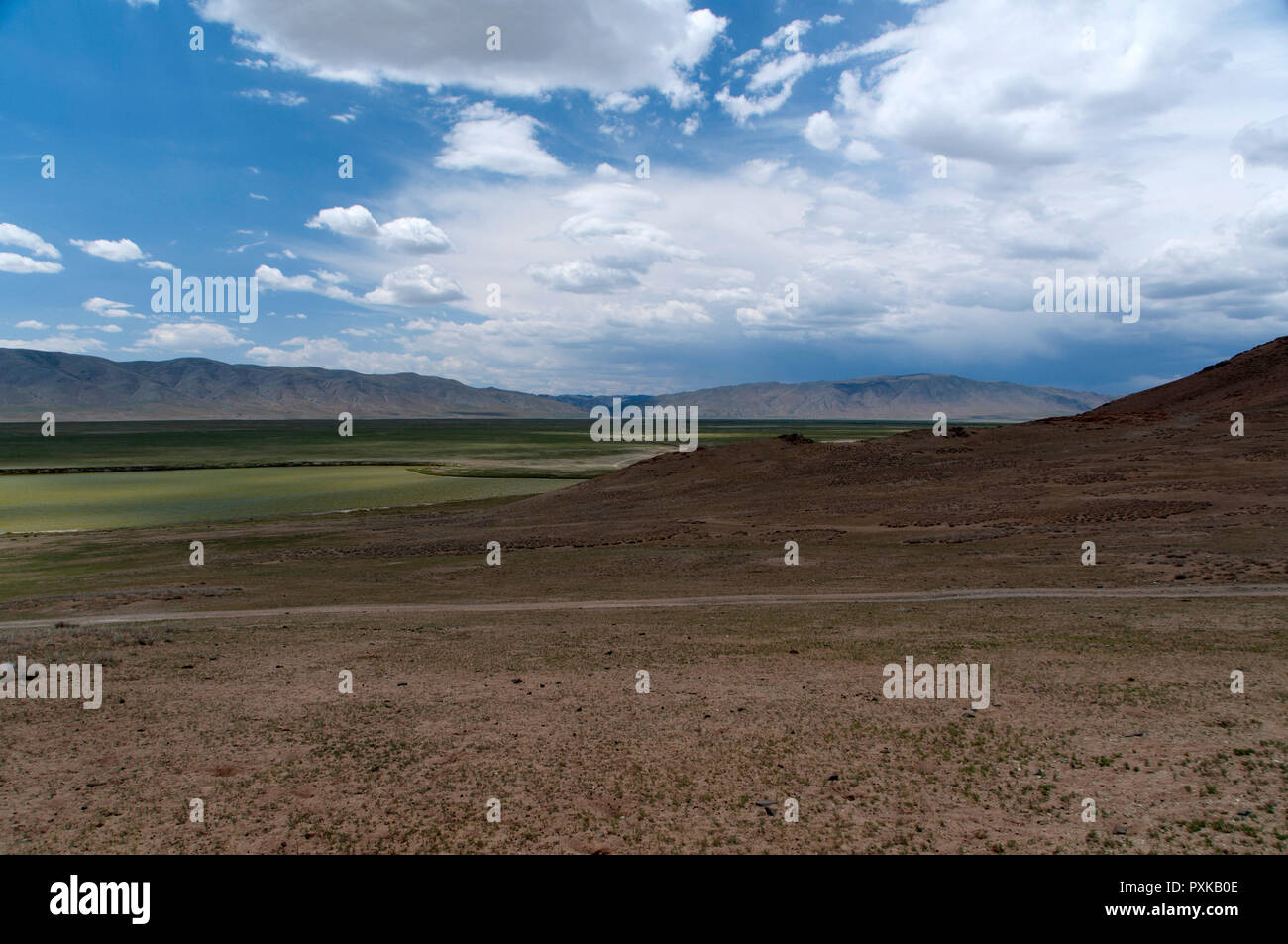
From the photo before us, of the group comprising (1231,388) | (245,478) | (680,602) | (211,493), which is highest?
(1231,388)

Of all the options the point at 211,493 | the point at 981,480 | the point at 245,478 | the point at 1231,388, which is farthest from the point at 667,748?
the point at 245,478

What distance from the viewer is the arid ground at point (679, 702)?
823 centimetres

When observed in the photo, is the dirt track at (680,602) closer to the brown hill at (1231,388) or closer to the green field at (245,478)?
the green field at (245,478)

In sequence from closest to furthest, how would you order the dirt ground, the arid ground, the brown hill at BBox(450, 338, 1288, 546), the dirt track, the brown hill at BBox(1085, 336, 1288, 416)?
the dirt ground → the arid ground → the dirt track → the brown hill at BBox(450, 338, 1288, 546) → the brown hill at BBox(1085, 336, 1288, 416)

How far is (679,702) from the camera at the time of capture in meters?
12.1

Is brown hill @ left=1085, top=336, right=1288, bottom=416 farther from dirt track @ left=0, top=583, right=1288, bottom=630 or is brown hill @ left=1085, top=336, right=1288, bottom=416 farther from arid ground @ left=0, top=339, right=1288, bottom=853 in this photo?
dirt track @ left=0, top=583, right=1288, bottom=630

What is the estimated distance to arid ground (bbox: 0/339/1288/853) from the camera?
823 centimetres

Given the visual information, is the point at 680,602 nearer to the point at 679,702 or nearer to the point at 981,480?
the point at 679,702

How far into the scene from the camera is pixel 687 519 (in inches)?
1711

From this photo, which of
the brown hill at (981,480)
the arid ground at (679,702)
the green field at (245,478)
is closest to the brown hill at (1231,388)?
the brown hill at (981,480)

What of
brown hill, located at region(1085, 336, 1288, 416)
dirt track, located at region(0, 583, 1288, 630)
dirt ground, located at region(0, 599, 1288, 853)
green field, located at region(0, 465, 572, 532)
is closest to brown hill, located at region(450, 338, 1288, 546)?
brown hill, located at region(1085, 336, 1288, 416)

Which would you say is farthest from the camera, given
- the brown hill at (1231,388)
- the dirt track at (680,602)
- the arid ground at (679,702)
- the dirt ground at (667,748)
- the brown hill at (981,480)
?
the brown hill at (1231,388)

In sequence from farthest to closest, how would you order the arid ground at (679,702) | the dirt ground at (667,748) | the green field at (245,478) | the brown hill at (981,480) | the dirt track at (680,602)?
the green field at (245,478) → the brown hill at (981,480) → the dirt track at (680,602) → the arid ground at (679,702) → the dirt ground at (667,748)
